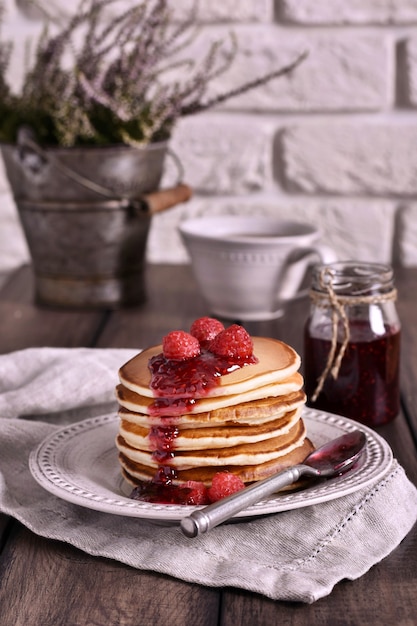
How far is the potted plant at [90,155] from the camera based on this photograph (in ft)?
5.02

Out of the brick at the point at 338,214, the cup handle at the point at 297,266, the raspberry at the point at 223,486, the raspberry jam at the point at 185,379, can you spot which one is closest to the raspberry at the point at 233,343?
the raspberry jam at the point at 185,379

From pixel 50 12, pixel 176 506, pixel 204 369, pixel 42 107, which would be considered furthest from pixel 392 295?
pixel 50 12

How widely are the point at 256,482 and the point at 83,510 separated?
17cm

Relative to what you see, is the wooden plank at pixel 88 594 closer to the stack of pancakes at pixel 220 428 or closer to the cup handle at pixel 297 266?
the stack of pancakes at pixel 220 428

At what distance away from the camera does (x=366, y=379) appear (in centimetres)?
111

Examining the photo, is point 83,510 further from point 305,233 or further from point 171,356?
point 305,233

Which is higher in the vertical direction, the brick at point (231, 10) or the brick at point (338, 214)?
the brick at point (231, 10)

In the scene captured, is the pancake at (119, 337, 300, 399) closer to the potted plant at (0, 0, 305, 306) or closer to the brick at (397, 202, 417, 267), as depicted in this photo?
the potted plant at (0, 0, 305, 306)

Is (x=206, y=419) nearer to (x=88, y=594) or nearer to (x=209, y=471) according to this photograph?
(x=209, y=471)

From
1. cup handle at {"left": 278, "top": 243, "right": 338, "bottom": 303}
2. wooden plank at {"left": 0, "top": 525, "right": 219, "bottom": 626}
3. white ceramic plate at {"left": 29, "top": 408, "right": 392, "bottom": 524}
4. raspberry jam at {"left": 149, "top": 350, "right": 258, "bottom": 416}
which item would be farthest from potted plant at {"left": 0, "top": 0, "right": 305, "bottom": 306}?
wooden plank at {"left": 0, "top": 525, "right": 219, "bottom": 626}

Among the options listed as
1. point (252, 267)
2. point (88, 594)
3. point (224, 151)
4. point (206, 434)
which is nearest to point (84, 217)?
point (252, 267)

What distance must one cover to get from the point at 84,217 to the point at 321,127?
69cm

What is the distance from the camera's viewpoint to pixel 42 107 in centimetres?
158

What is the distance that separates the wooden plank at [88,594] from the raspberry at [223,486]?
0.09 metres
